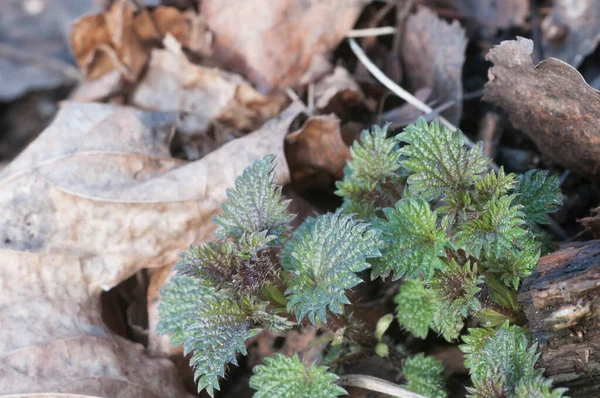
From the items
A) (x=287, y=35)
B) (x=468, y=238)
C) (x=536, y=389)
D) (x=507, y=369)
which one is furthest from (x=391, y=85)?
(x=536, y=389)

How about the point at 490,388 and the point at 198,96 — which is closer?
the point at 490,388

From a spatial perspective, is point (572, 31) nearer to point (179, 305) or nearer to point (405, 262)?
point (405, 262)

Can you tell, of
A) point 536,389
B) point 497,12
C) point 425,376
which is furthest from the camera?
point 497,12

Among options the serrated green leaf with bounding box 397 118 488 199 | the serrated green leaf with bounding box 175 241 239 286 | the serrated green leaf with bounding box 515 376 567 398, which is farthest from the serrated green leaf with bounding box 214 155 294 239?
the serrated green leaf with bounding box 515 376 567 398

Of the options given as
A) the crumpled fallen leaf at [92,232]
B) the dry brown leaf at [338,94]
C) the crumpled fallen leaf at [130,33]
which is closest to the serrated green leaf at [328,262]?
the crumpled fallen leaf at [92,232]

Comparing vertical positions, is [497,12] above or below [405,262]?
above

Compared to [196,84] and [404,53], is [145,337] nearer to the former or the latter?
[196,84]
